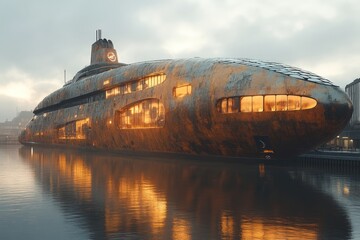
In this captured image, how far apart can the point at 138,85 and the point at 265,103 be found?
687 inches

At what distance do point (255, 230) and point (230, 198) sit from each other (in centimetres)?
508

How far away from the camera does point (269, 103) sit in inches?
1254

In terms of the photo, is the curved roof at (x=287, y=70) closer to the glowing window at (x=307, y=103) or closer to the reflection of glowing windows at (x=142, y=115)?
the glowing window at (x=307, y=103)

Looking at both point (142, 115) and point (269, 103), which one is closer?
point (269, 103)

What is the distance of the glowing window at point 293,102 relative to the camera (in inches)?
1204

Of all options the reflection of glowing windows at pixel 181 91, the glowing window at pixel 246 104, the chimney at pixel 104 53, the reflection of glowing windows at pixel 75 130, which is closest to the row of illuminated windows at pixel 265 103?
the glowing window at pixel 246 104

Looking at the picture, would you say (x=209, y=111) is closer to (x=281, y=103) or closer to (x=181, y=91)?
(x=181, y=91)

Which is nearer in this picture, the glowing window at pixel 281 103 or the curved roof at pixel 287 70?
the glowing window at pixel 281 103

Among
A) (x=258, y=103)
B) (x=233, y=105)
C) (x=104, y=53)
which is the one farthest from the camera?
(x=104, y=53)

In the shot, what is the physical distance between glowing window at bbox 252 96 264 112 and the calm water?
9.89 m

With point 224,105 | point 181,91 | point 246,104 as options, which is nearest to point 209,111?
point 224,105

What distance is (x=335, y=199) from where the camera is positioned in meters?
16.0

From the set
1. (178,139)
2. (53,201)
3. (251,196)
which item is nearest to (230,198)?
(251,196)

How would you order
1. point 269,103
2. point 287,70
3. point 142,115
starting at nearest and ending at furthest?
point 269,103 < point 287,70 < point 142,115
